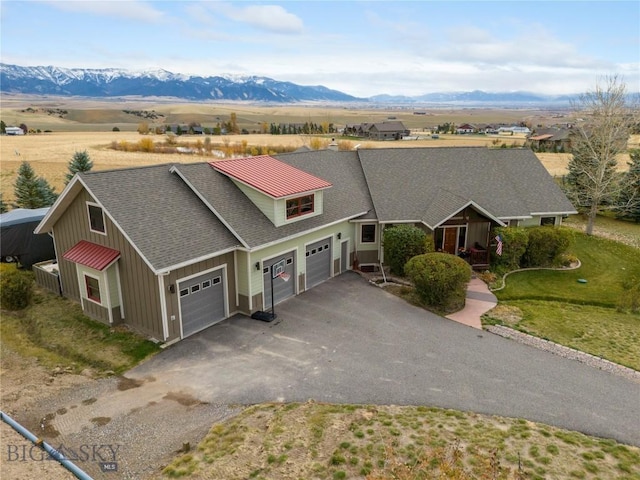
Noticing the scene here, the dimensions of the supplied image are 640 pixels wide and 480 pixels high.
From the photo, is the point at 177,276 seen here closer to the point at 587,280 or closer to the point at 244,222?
the point at 244,222

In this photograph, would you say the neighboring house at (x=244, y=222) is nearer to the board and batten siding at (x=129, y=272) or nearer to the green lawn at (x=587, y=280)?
the board and batten siding at (x=129, y=272)

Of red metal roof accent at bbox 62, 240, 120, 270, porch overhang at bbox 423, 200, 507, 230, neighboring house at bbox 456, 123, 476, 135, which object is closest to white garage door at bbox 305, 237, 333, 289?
porch overhang at bbox 423, 200, 507, 230

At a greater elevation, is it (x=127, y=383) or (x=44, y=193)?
(x=44, y=193)

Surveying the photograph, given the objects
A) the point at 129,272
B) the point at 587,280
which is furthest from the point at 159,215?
the point at 587,280

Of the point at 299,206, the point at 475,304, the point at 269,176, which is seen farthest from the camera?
the point at 269,176

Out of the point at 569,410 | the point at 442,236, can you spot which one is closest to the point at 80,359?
the point at 569,410
